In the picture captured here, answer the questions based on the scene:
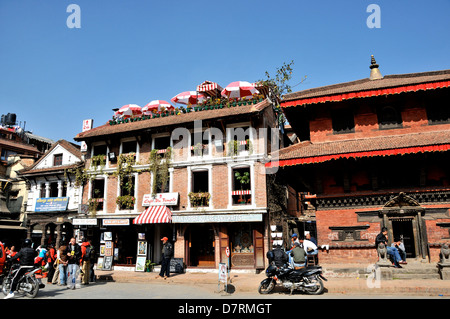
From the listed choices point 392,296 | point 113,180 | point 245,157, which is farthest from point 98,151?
point 392,296

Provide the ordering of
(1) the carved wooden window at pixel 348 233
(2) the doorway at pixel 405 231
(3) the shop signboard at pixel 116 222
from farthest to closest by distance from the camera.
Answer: (3) the shop signboard at pixel 116 222 → (2) the doorway at pixel 405 231 → (1) the carved wooden window at pixel 348 233

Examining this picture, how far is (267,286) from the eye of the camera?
11430 mm

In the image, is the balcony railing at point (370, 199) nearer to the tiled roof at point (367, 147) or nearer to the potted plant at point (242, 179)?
the tiled roof at point (367, 147)

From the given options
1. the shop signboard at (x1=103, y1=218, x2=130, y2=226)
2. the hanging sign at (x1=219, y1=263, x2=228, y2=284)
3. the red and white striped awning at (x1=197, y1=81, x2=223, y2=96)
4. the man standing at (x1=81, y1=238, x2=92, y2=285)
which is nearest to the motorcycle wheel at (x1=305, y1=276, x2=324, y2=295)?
the hanging sign at (x1=219, y1=263, x2=228, y2=284)

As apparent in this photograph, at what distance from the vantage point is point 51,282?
1516cm

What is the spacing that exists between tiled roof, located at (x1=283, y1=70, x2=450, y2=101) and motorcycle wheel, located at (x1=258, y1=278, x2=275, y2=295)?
340 inches

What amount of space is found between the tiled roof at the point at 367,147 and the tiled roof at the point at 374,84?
7.50 feet

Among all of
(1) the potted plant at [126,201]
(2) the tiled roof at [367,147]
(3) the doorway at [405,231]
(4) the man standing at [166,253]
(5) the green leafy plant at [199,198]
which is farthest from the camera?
(1) the potted plant at [126,201]

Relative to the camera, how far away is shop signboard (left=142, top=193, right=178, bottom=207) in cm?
2193

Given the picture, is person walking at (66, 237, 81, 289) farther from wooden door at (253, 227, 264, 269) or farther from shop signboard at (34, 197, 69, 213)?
shop signboard at (34, 197, 69, 213)

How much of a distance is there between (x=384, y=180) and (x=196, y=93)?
1816 centimetres

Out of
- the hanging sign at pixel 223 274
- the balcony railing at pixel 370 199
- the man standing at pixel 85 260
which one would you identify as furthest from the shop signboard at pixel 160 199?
the hanging sign at pixel 223 274

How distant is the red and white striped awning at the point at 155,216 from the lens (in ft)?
67.9

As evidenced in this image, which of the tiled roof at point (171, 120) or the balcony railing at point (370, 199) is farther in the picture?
the tiled roof at point (171, 120)
